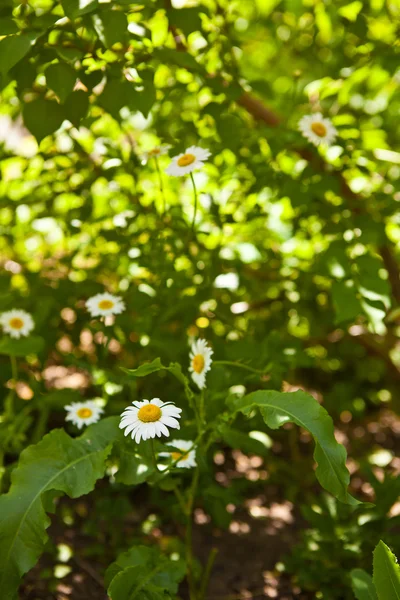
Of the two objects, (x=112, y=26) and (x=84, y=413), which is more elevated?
Answer: (x=112, y=26)

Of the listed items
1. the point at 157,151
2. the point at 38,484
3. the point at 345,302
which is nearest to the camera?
the point at 38,484

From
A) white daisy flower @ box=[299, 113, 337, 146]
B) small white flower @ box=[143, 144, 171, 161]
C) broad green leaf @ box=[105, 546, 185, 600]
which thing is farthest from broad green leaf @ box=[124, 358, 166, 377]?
white daisy flower @ box=[299, 113, 337, 146]

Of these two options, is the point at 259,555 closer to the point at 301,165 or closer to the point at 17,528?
the point at 17,528

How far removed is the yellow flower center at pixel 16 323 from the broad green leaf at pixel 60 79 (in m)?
0.80

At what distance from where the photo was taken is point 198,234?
2.12 metres

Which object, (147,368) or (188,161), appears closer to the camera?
(147,368)

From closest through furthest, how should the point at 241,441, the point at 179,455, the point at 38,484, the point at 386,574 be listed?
the point at 386,574, the point at 38,484, the point at 179,455, the point at 241,441

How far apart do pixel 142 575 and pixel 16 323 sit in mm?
933

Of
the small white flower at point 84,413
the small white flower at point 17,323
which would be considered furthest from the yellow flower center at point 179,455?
the small white flower at point 17,323

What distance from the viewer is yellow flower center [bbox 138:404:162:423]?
54.9 inches

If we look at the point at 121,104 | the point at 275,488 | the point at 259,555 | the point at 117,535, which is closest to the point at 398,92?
the point at 121,104

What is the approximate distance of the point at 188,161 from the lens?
1.81 meters

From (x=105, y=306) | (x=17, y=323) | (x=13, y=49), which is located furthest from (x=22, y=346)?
(x=13, y=49)

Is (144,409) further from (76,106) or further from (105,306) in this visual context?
(76,106)
